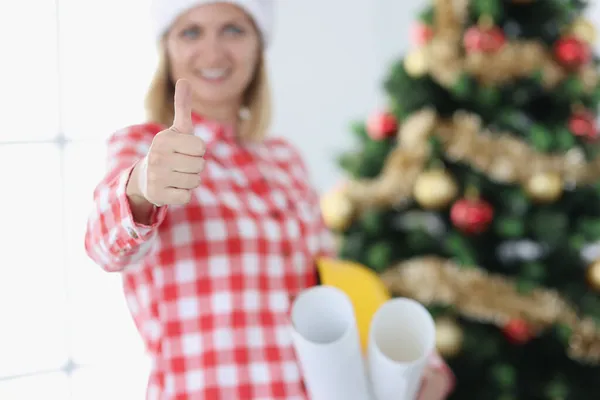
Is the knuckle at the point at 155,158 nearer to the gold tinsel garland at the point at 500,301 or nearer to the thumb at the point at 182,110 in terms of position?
the thumb at the point at 182,110

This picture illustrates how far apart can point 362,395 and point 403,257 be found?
1.94 feet

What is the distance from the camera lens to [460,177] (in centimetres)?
126

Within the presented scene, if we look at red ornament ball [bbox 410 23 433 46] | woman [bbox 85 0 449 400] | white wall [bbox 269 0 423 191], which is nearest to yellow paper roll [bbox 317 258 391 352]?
woman [bbox 85 0 449 400]

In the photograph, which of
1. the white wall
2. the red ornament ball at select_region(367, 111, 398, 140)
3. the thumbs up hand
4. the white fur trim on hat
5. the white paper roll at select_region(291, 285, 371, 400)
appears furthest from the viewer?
the white wall

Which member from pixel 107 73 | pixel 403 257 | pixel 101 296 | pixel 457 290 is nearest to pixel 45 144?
pixel 107 73

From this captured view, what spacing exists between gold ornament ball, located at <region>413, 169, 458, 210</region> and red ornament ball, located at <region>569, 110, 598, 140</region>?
0.26 meters

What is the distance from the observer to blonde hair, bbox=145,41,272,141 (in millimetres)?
878

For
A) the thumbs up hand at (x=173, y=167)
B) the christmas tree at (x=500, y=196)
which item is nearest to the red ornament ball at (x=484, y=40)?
the christmas tree at (x=500, y=196)

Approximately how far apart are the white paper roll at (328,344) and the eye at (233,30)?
369 mm

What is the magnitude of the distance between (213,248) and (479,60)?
0.71 meters

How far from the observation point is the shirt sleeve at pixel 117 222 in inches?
25.0

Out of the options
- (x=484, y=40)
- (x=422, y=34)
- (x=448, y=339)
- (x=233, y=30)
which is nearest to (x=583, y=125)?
(x=484, y=40)

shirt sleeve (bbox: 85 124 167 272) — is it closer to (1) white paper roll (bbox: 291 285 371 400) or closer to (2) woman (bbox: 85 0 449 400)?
(2) woman (bbox: 85 0 449 400)

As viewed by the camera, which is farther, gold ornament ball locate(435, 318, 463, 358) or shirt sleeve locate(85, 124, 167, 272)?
gold ornament ball locate(435, 318, 463, 358)
